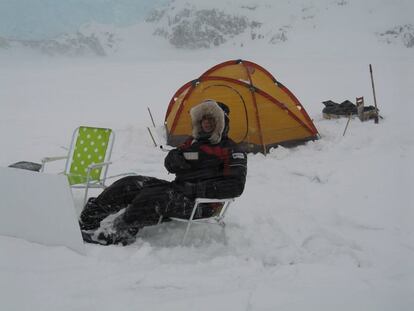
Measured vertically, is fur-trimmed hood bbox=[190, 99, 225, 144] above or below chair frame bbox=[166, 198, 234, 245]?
above

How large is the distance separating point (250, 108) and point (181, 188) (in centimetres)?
323

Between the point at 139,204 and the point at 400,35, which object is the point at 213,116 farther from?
the point at 400,35

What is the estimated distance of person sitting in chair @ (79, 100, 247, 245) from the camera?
128 inches

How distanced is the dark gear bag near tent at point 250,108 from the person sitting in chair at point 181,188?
2774 mm

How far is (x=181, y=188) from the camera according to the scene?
3422mm

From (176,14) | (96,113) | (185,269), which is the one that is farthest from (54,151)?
(176,14)

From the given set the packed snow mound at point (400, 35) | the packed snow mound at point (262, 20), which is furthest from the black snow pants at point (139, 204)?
the packed snow mound at point (262, 20)

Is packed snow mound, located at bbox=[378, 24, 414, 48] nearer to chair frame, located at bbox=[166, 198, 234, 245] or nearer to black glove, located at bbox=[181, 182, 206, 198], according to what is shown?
chair frame, located at bbox=[166, 198, 234, 245]

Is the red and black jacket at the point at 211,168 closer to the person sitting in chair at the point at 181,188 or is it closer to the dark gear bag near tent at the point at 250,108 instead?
the person sitting in chair at the point at 181,188

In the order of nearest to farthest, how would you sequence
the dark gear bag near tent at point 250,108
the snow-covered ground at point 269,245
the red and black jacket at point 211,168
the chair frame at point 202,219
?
the snow-covered ground at point 269,245
the chair frame at point 202,219
the red and black jacket at point 211,168
the dark gear bag near tent at point 250,108

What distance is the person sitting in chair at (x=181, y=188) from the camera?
3.24m

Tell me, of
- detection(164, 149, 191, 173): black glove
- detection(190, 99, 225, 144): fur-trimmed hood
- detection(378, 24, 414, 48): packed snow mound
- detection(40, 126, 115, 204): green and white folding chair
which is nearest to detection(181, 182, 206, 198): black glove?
detection(164, 149, 191, 173): black glove

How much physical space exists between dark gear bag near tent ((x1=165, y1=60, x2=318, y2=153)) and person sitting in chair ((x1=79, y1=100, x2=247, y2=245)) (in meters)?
2.77

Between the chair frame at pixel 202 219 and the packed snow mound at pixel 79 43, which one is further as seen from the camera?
the packed snow mound at pixel 79 43
